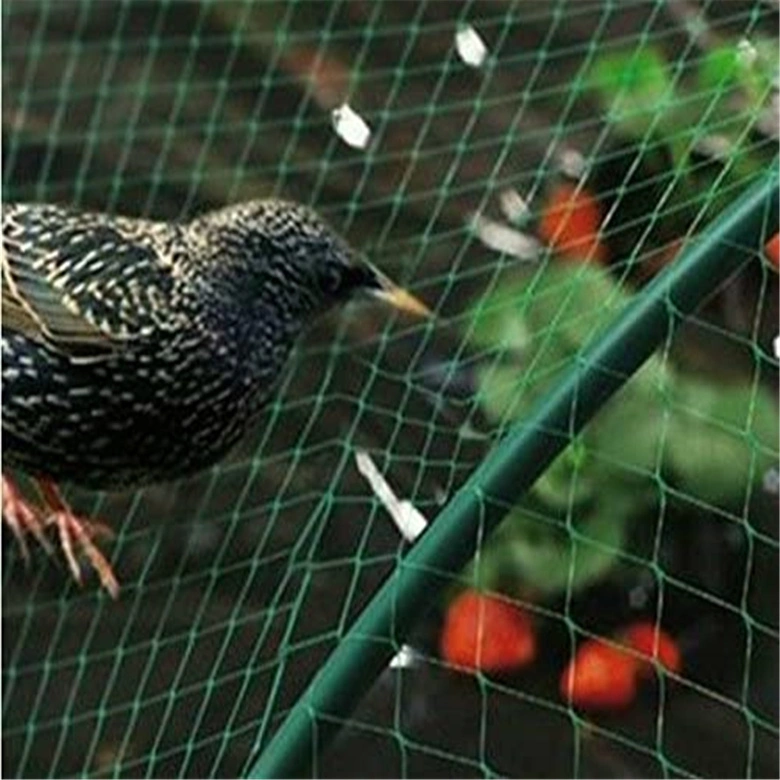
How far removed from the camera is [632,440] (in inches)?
120

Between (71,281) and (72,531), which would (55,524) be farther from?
(71,281)

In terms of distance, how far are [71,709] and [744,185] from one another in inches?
48.7

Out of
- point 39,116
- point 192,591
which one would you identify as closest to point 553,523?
point 192,591

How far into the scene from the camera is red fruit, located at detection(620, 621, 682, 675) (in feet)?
10.3

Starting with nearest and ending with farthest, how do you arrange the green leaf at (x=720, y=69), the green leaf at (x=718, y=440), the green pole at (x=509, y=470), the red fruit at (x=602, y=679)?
the green pole at (x=509, y=470), the green leaf at (x=720, y=69), the green leaf at (x=718, y=440), the red fruit at (x=602, y=679)

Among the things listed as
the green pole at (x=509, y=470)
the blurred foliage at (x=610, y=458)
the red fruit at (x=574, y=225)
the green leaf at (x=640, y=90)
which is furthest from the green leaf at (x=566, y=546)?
the green pole at (x=509, y=470)

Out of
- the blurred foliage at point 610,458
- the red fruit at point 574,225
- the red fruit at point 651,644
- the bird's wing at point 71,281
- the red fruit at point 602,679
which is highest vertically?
the red fruit at point 574,225

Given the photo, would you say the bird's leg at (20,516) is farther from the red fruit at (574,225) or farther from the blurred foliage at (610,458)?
the red fruit at (574,225)

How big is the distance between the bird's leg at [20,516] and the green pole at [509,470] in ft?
1.86

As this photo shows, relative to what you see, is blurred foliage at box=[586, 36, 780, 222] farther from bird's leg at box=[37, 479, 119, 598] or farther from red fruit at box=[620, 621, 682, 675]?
bird's leg at box=[37, 479, 119, 598]

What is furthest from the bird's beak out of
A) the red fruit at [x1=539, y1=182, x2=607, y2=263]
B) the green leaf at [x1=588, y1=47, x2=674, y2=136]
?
the green leaf at [x1=588, y1=47, x2=674, y2=136]

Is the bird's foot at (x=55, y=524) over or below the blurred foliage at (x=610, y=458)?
below

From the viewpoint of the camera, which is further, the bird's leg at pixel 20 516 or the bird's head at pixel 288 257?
the bird's leg at pixel 20 516

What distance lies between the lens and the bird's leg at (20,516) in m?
3.03
